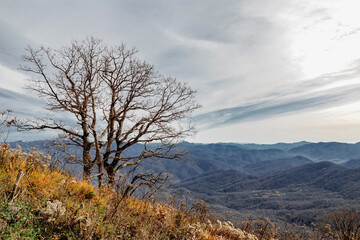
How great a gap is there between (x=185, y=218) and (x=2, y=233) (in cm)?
409

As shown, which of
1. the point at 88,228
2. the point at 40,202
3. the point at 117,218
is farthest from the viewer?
the point at 117,218

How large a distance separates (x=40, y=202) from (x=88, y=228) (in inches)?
44.1

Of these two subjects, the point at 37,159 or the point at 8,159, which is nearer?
the point at 8,159

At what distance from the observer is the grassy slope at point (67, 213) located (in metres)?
3.38

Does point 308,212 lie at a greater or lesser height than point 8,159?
lesser

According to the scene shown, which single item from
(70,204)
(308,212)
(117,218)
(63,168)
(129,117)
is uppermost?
(129,117)

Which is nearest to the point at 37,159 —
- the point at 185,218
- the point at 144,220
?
the point at 144,220

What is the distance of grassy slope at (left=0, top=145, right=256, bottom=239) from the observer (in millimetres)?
3377

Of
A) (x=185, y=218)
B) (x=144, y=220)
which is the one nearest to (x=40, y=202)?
(x=144, y=220)

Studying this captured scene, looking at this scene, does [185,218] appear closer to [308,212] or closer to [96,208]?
[96,208]

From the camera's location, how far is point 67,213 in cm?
379

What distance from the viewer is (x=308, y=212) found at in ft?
627

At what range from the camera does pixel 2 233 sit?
2.85 meters

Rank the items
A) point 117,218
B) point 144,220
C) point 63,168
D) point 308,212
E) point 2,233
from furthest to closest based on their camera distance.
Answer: point 308,212 → point 63,168 → point 144,220 → point 117,218 → point 2,233
